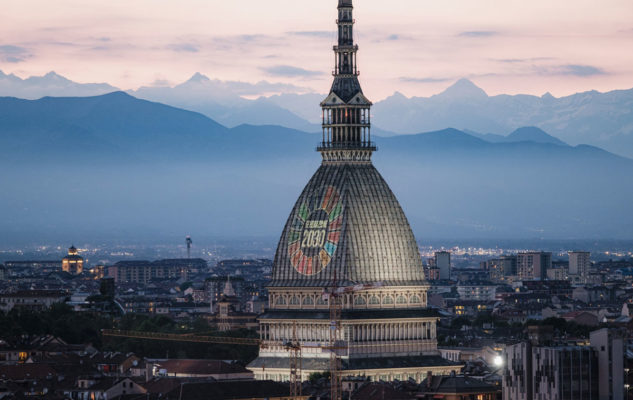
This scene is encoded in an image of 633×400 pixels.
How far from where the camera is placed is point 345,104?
131375 millimetres

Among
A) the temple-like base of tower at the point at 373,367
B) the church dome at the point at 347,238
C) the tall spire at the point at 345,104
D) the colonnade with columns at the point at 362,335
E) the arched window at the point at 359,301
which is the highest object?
the tall spire at the point at 345,104

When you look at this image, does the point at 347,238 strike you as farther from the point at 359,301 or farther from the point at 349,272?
the point at 359,301

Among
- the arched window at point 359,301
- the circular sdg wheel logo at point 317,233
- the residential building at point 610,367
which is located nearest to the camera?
the residential building at point 610,367

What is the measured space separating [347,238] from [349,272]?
1916mm

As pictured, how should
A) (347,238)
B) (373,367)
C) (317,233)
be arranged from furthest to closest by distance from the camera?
1. (317,233)
2. (347,238)
3. (373,367)

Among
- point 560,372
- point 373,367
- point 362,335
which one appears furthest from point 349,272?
point 560,372

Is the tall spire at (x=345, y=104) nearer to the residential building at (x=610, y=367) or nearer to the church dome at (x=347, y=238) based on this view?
the church dome at (x=347, y=238)

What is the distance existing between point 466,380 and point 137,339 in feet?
206

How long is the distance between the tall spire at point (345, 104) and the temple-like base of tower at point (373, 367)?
1161 centimetres

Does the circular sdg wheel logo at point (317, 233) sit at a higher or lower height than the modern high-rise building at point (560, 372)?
higher

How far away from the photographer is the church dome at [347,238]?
128 meters

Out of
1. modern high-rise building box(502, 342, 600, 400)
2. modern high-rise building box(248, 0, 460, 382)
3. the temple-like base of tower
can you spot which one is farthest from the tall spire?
modern high-rise building box(502, 342, 600, 400)

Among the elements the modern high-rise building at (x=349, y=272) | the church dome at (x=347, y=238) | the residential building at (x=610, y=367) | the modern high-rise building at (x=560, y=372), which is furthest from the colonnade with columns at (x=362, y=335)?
the residential building at (x=610, y=367)

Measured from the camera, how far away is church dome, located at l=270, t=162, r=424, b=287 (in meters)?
128
